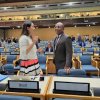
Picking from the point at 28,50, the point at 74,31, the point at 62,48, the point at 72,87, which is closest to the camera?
the point at 72,87

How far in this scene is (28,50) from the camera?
10.4 feet

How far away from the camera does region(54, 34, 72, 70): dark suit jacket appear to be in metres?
3.67

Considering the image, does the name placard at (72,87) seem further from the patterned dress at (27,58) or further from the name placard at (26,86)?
the patterned dress at (27,58)

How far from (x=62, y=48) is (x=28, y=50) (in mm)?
865

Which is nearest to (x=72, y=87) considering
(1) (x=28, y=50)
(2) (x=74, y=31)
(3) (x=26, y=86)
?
(3) (x=26, y=86)

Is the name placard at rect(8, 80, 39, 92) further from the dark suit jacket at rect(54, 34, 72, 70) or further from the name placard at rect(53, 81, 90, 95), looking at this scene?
the dark suit jacket at rect(54, 34, 72, 70)

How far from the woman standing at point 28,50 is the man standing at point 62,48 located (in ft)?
2.16

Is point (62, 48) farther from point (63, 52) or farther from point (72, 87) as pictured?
point (72, 87)

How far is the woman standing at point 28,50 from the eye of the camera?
10.5 ft

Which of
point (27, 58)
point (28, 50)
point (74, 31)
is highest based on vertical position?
point (74, 31)

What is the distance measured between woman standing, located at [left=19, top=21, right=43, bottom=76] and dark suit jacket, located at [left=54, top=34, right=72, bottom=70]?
68 centimetres

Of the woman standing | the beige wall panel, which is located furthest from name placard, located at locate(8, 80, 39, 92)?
the beige wall panel

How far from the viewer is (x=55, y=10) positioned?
20.9 meters

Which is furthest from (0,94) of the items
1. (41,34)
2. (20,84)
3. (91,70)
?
(41,34)
